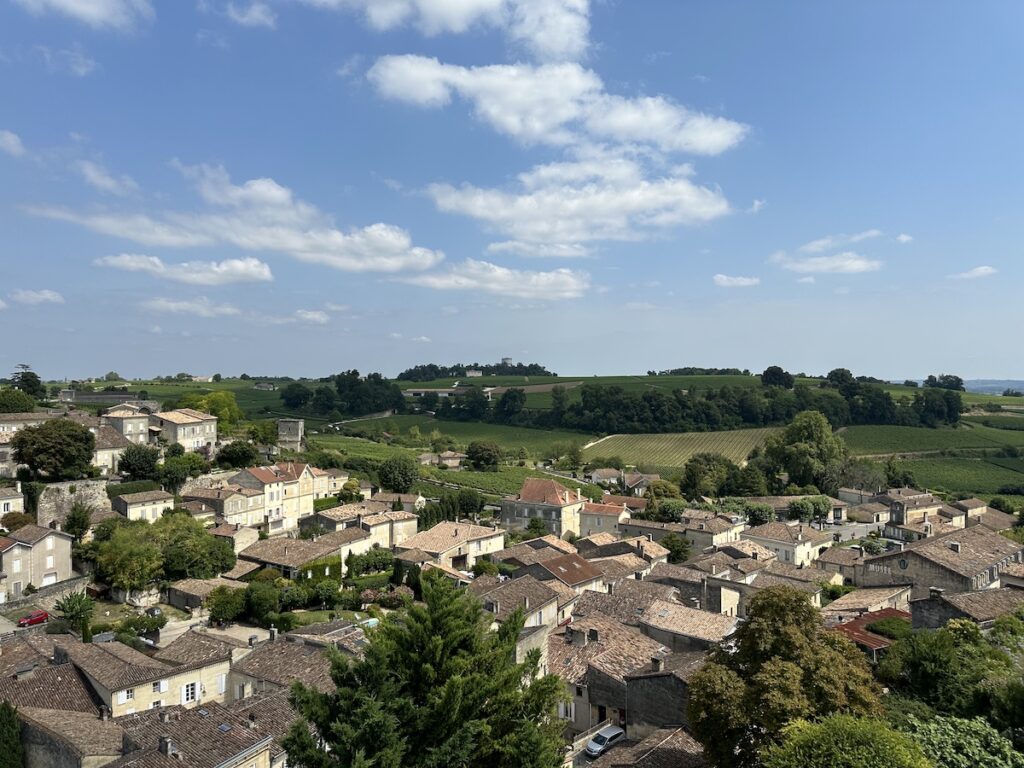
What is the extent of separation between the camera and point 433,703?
44.9ft

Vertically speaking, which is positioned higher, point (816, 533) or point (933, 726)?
point (933, 726)

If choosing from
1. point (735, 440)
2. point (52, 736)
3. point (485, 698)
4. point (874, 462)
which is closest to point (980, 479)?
point (874, 462)

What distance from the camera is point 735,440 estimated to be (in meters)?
111

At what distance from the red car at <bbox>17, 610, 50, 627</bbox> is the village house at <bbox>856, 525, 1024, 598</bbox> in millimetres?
45775

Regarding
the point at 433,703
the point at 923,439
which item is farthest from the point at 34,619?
the point at 923,439

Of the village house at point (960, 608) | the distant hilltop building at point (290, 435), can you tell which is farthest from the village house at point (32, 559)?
the village house at point (960, 608)

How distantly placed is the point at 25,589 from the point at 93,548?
4.34m

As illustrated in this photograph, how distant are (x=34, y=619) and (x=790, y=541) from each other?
51117 mm

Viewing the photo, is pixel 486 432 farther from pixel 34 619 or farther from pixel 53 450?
pixel 34 619

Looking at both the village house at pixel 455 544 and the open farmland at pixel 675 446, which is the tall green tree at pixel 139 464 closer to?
the village house at pixel 455 544

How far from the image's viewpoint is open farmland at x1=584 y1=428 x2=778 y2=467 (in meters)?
102

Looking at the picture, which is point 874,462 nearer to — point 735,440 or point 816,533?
point 735,440

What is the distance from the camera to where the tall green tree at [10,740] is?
18500 millimetres

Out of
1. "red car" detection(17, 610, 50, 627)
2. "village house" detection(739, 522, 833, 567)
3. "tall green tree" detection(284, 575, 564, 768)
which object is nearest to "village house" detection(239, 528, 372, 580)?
"red car" detection(17, 610, 50, 627)
